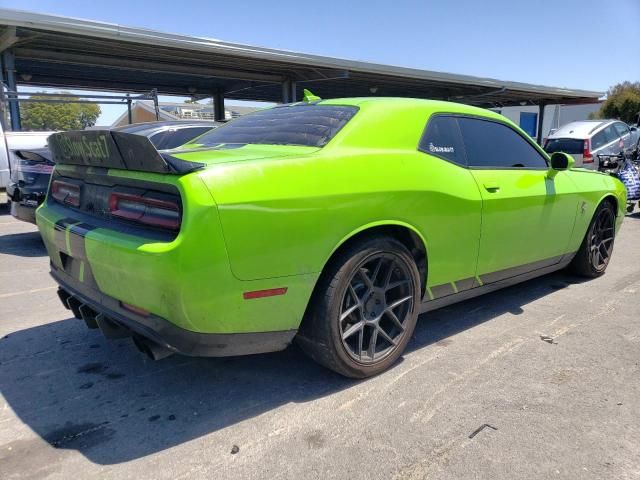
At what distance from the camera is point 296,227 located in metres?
2.44

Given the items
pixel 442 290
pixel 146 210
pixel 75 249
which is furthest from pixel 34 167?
pixel 442 290

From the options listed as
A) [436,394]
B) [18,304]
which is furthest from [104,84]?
[436,394]

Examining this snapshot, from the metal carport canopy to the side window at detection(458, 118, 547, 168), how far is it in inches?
404

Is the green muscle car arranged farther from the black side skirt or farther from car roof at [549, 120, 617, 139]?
car roof at [549, 120, 617, 139]

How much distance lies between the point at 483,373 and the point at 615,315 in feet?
5.64

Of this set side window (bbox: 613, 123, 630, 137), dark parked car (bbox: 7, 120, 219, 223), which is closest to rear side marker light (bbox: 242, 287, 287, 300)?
dark parked car (bbox: 7, 120, 219, 223)

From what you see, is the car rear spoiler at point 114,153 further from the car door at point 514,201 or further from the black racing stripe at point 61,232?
the car door at point 514,201

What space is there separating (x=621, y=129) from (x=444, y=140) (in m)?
14.9

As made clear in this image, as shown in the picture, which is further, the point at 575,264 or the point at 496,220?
the point at 575,264

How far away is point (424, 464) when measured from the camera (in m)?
2.22

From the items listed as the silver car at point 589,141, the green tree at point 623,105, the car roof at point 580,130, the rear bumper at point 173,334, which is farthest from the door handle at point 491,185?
the green tree at point 623,105

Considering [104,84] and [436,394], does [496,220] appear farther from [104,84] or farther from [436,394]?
[104,84]

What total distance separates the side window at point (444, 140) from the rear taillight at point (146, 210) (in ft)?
5.23

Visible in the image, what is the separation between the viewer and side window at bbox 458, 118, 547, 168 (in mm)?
3576
